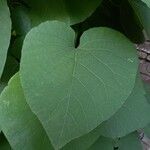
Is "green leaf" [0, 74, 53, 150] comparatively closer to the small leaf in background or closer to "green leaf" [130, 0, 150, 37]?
the small leaf in background

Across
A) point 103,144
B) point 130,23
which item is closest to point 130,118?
point 103,144

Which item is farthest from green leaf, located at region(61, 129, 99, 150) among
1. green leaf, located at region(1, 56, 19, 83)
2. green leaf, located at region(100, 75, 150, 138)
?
green leaf, located at region(1, 56, 19, 83)

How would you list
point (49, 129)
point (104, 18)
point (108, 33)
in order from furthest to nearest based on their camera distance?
1. point (104, 18)
2. point (108, 33)
3. point (49, 129)

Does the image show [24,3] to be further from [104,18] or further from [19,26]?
[104,18]

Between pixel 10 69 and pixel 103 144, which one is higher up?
pixel 10 69

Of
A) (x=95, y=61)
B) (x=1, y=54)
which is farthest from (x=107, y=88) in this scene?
(x=1, y=54)

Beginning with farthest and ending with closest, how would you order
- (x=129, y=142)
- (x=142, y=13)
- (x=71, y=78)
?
(x=129, y=142) → (x=142, y=13) → (x=71, y=78)

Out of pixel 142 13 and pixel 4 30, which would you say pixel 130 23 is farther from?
pixel 4 30
